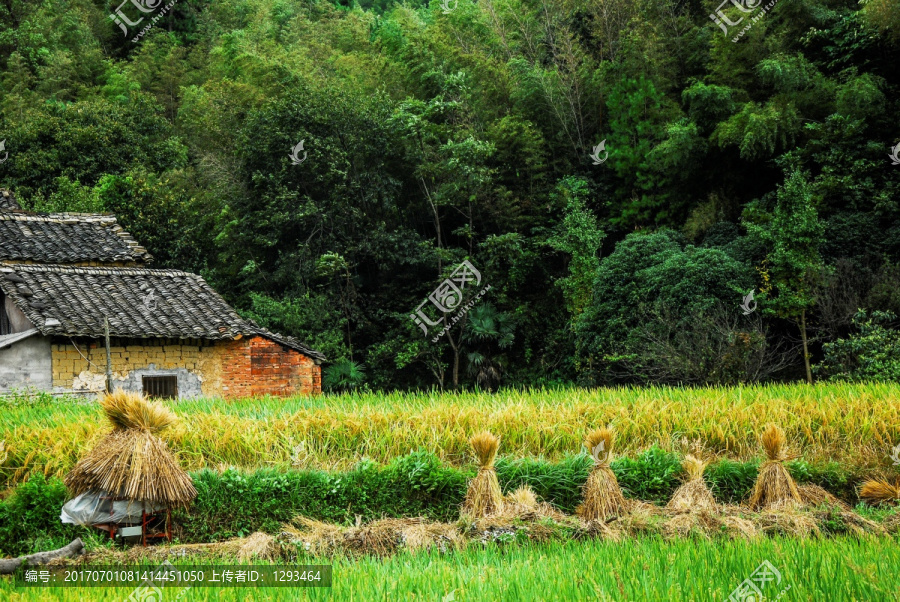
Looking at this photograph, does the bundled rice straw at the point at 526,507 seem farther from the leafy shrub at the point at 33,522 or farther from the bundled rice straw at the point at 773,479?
the leafy shrub at the point at 33,522

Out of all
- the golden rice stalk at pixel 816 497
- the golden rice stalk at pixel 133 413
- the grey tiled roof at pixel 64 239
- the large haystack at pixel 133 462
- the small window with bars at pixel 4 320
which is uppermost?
the grey tiled roof at pixel 64 239

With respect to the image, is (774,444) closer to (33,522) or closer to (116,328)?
(33,522)

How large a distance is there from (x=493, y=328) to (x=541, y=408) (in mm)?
12897

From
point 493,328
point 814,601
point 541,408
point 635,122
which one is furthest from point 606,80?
point 814,601

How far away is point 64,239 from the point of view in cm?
1852

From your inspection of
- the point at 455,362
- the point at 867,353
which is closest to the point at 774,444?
the point at 867,353

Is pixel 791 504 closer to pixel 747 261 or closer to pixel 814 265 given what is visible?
pixel 814 265

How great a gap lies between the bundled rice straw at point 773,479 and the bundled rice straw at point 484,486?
280 cm

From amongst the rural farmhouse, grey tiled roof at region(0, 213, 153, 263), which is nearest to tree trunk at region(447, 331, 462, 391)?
the rural farmhouse

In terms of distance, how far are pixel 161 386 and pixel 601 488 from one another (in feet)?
35.0

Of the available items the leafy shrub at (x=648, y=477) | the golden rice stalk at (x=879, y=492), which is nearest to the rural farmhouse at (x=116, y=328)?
the leafy shrub at (x=648, y=477)

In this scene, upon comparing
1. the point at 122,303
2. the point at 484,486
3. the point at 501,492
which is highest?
the point at 122,303

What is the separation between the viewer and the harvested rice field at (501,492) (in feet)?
18.9

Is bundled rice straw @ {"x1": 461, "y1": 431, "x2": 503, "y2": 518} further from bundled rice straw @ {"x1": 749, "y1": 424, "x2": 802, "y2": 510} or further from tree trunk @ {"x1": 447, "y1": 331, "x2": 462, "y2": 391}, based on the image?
tree trunk @ {"x1": 447, "y1": 331, "x2": 462, "y2": 391}
